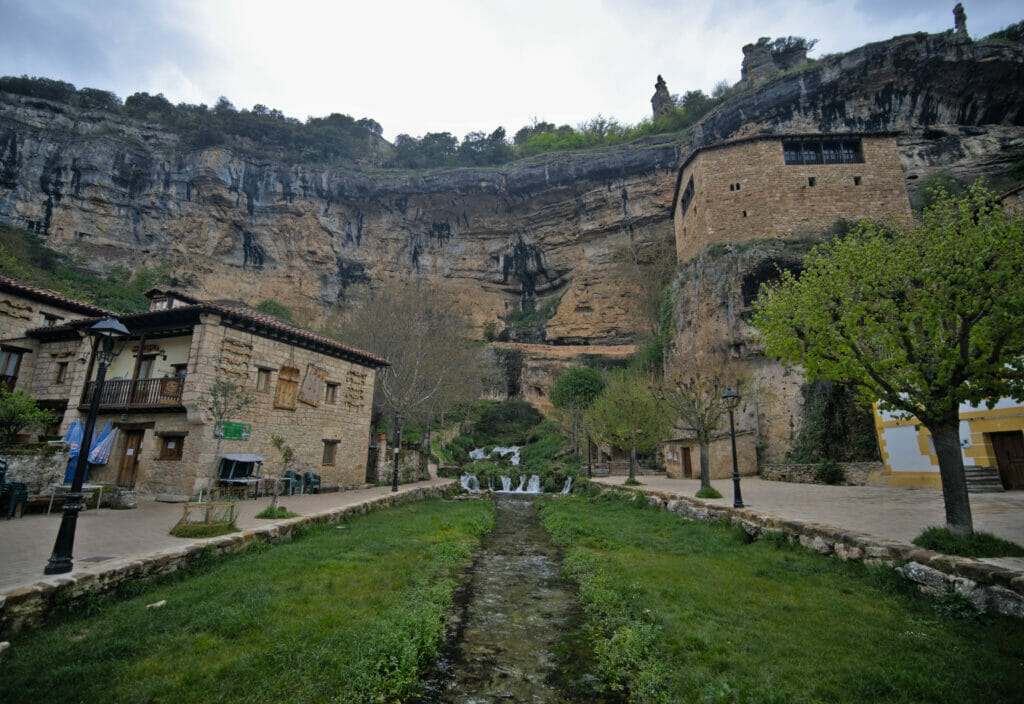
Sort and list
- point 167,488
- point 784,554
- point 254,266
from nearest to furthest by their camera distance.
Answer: point 784,554 → point 167,488 → point 254,266

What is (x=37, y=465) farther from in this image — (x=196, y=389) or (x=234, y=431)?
(x=234, y=431)

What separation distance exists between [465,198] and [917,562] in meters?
49.6

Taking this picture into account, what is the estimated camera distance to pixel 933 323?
6582 millimetres

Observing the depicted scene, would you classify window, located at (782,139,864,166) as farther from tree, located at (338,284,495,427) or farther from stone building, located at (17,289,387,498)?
stone building, located at (17,289,387,498)

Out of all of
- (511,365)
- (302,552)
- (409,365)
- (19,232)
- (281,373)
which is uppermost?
Result: (19,232)

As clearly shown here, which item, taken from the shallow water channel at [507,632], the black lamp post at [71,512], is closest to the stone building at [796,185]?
the shallow water channel at [507,632]

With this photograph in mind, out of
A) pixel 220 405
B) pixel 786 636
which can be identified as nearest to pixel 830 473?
pixel 786 636

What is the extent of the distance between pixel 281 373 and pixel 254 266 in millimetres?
35576

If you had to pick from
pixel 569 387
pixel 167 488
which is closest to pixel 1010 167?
pixel 569 387

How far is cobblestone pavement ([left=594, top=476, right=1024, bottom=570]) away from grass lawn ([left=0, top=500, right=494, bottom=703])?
6.51m

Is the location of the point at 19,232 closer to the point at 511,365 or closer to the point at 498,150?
the point at 511,365

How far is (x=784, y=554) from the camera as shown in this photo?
299 inches

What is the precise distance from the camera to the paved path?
17.9 ft

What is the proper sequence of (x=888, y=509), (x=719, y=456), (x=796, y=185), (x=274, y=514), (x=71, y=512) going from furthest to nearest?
(x=796, y=185), (x=719, y=456), (x=274, y=514), (x=888, y=509), (x=71, y=512)
